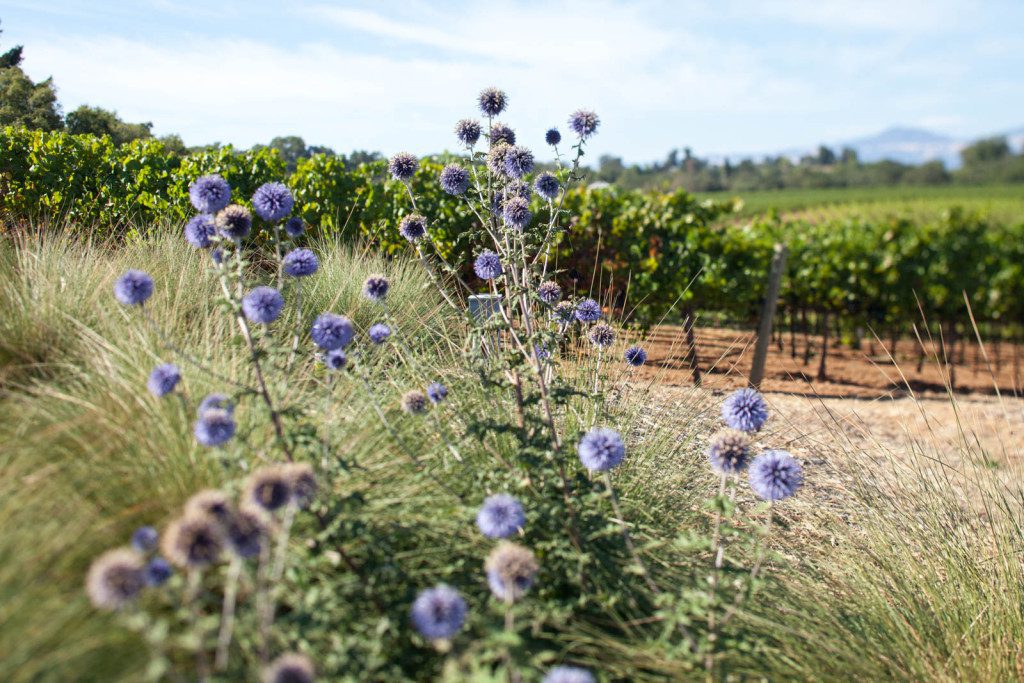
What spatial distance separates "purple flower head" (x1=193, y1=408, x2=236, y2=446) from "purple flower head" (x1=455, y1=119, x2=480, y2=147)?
240 centimetres

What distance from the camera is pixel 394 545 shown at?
2.70 metres

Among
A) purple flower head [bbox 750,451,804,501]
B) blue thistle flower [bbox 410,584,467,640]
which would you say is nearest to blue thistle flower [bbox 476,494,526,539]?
blue thistle flower [bbox 410,584,467,640]

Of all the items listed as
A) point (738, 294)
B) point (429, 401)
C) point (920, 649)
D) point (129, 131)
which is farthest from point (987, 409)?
point (129, 131)

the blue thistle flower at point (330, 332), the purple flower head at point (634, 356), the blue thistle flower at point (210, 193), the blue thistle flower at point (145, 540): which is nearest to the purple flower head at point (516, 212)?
the purple flower head at point (634, 356)

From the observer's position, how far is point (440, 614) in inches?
72.6

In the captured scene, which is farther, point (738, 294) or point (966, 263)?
point (966, 263)

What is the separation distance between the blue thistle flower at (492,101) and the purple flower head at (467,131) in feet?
0.33

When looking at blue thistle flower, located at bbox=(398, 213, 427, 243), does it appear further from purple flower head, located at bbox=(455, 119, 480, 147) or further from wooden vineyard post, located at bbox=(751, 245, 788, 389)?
wooden vineyard post, located at bbox=(751, 245, 788, 389)

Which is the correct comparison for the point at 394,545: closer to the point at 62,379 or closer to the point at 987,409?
the point at 62,379

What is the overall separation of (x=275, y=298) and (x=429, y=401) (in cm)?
85

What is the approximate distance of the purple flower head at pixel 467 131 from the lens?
419 cm

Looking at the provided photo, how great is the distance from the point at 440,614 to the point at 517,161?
2604 millimetres

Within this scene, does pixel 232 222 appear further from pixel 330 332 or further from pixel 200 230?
pixel 330 332

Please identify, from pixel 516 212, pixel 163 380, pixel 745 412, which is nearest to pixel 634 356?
pixel 516 212
